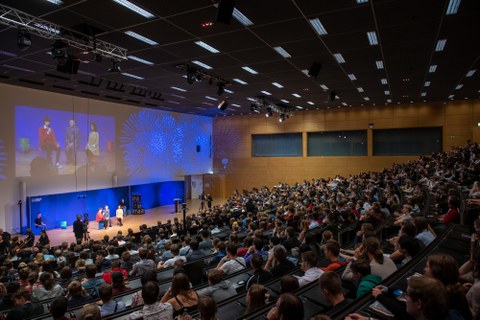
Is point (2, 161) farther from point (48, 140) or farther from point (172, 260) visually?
point (172, 260)

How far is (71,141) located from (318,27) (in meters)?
12.4

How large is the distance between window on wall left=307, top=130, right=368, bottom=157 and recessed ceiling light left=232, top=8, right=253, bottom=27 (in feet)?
50.5

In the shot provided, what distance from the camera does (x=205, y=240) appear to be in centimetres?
679

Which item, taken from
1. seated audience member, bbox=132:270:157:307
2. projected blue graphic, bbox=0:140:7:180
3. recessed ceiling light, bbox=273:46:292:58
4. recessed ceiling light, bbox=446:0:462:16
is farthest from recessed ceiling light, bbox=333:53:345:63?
projected blue graphic, bbox=0:140:7:180

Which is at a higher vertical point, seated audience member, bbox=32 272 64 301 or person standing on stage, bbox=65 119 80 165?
person standing on stage, bbox=65 119 80 165

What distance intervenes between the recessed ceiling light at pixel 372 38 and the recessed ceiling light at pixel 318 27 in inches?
42.9

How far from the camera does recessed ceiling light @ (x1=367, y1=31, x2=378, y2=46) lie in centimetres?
722

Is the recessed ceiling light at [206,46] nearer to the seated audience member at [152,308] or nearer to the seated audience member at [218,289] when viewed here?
the seated audience member at [218,289]

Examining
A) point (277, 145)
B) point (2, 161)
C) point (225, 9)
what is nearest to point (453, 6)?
point (225, 9)

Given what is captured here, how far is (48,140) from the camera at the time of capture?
13.6m

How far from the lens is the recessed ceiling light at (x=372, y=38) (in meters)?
7.22

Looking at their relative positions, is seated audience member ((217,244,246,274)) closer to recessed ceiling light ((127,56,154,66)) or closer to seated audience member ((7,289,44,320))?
seated audience member ((7,289,44,320))

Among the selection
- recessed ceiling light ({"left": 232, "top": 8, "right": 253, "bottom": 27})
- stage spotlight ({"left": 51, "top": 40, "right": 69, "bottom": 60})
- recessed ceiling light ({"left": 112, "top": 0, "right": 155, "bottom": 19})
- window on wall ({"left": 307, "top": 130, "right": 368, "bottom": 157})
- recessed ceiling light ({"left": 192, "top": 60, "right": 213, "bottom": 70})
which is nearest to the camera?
recessed ceiling light ({"left": 112, "top": 0, "right": 155, "bottom": 19})

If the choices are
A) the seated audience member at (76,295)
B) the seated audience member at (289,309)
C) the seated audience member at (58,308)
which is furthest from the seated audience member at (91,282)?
the seated audience member at (289,309)
